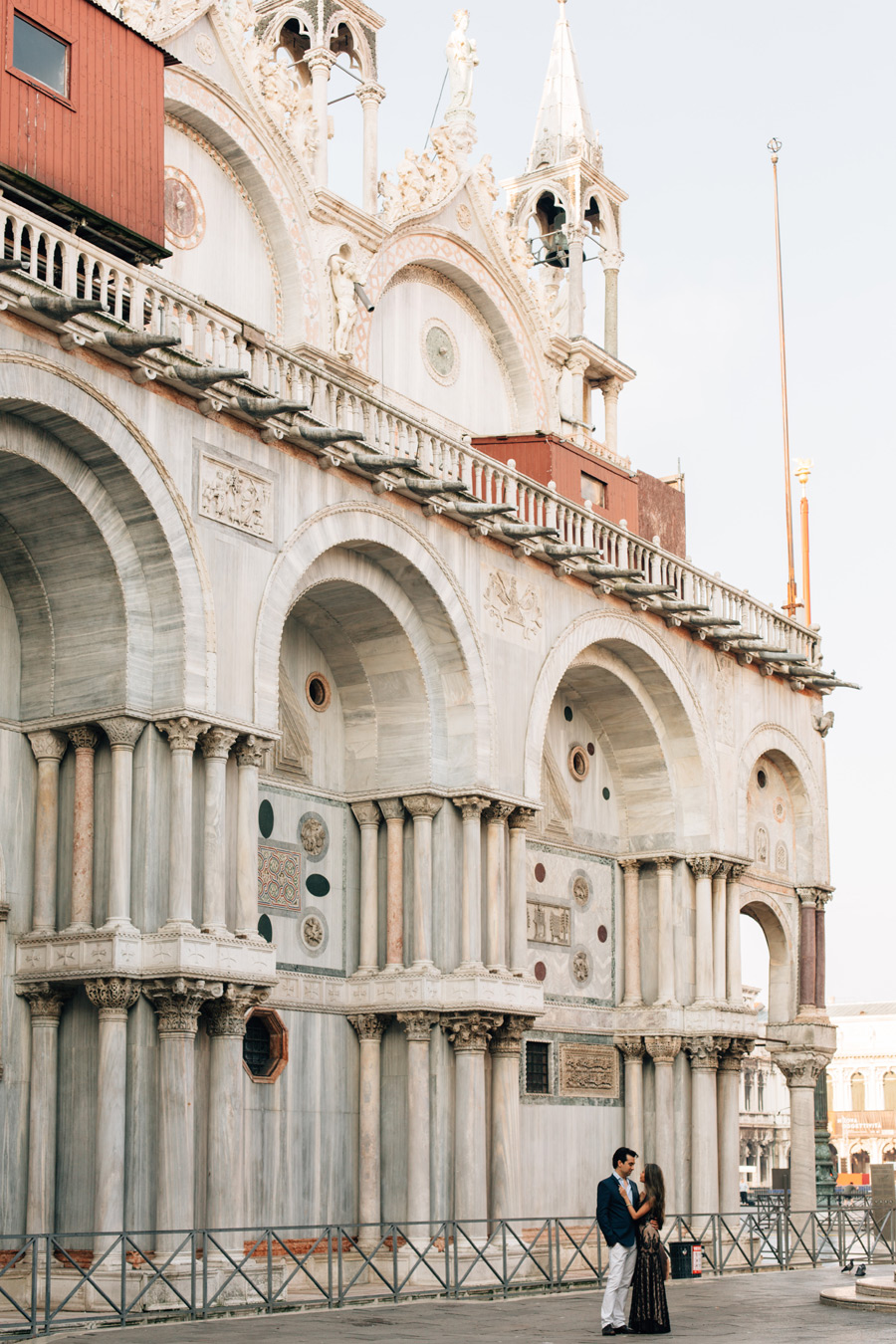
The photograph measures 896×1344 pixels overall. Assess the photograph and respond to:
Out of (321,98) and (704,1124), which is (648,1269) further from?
(321,98)

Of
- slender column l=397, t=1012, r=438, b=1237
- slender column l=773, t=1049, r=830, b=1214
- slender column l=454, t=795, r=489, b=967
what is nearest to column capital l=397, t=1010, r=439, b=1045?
slender column l=397, t=1012, r=438, b=1237

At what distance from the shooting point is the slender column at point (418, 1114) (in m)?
22.2

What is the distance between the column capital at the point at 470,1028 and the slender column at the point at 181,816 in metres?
5.31

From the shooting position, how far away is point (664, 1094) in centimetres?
2795

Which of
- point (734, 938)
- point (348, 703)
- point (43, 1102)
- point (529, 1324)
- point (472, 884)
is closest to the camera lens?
point (529, 1324)

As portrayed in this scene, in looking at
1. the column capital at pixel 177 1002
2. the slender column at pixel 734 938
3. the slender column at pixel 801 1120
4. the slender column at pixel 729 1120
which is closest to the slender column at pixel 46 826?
the column capital at pixel 177 1002

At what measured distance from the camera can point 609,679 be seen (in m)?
28.4

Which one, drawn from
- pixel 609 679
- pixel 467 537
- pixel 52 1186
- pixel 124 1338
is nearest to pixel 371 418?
pixel 467 537

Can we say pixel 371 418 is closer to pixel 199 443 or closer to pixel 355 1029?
pixel 199 443

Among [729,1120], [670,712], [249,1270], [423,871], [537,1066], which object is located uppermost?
[670,712]

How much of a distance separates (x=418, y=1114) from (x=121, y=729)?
6.94 meters

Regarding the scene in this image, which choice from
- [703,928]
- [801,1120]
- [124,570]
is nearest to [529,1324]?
[124,570]

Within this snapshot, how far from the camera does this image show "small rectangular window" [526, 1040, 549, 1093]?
2650cm

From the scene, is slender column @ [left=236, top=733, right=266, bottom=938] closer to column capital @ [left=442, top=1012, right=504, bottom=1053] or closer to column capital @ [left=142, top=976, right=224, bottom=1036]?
column capital @ [left=142, top=976, right=224, bottom=1036]
